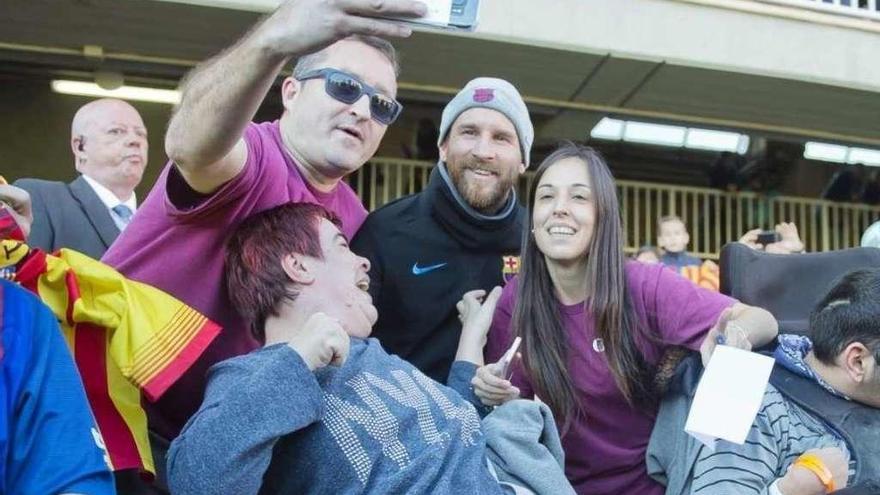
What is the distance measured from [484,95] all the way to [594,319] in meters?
0.95

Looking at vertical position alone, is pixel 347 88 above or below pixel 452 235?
above

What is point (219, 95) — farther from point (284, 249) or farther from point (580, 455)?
point (580, 455)

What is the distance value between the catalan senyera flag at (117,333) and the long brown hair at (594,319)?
92cm

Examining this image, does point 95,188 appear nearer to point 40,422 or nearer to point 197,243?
point 197,243

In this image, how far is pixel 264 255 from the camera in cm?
256

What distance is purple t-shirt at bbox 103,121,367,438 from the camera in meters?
2.47

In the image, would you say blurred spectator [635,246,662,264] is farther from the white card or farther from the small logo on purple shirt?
the white card

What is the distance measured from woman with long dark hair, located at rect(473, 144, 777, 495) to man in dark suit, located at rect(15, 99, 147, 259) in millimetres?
1593

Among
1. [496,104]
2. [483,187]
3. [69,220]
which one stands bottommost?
[69,220]

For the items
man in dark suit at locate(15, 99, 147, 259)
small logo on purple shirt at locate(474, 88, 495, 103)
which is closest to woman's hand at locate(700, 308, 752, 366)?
small logo on purple shirt at locate(474, 88, 495, 103)

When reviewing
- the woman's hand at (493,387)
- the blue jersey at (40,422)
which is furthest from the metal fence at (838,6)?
the blue jersey at (40,422)

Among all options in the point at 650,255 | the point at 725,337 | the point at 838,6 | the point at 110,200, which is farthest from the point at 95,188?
the point at 838,6

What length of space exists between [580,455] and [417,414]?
0.73 metres

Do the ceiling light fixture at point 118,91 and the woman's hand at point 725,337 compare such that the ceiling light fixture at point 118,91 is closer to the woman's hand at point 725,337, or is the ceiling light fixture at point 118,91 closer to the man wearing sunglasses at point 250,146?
the man wearing sunglasses at point 250,146
